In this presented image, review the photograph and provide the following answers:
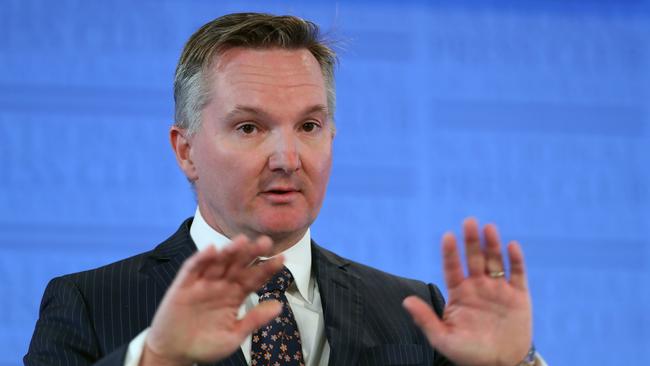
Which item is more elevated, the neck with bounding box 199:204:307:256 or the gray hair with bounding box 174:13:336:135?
the gray hair with bounding box 174:13:336:135

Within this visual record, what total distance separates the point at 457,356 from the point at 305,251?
0.58 meters

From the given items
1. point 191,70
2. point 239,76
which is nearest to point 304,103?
point 239,76

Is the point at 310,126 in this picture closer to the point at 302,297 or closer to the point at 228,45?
the point at 228,45

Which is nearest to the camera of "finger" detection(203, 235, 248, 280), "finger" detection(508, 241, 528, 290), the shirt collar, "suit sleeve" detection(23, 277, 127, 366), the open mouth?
"finger" detection(203, 235, 248, 280)

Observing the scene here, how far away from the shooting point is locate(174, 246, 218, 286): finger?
1.67 meters

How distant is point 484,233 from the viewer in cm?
177

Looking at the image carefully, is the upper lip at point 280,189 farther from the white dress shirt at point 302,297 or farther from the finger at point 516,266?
→ the finger at point 516,266

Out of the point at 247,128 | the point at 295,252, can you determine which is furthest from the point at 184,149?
the point at 295,252

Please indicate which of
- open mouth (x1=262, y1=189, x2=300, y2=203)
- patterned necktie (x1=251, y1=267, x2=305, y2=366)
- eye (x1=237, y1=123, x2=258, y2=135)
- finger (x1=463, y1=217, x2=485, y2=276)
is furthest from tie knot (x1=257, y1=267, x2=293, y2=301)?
finger (x1=463, y1=217, x2=485, y2=276)

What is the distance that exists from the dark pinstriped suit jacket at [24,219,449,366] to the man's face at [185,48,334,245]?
0.50 ft

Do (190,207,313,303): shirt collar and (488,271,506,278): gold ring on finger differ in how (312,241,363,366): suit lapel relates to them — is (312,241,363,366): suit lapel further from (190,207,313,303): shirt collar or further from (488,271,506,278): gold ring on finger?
(488,271,506,278): gold ring on finger

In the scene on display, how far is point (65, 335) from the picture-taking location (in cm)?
212

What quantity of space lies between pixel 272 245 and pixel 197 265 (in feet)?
1.51

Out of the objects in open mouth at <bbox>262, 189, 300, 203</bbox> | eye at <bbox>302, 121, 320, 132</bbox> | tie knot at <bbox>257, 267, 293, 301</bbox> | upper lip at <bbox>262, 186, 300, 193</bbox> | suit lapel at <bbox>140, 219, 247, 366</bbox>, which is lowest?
tie knot at <bbox>257, 267, 293, 301</bbox>
